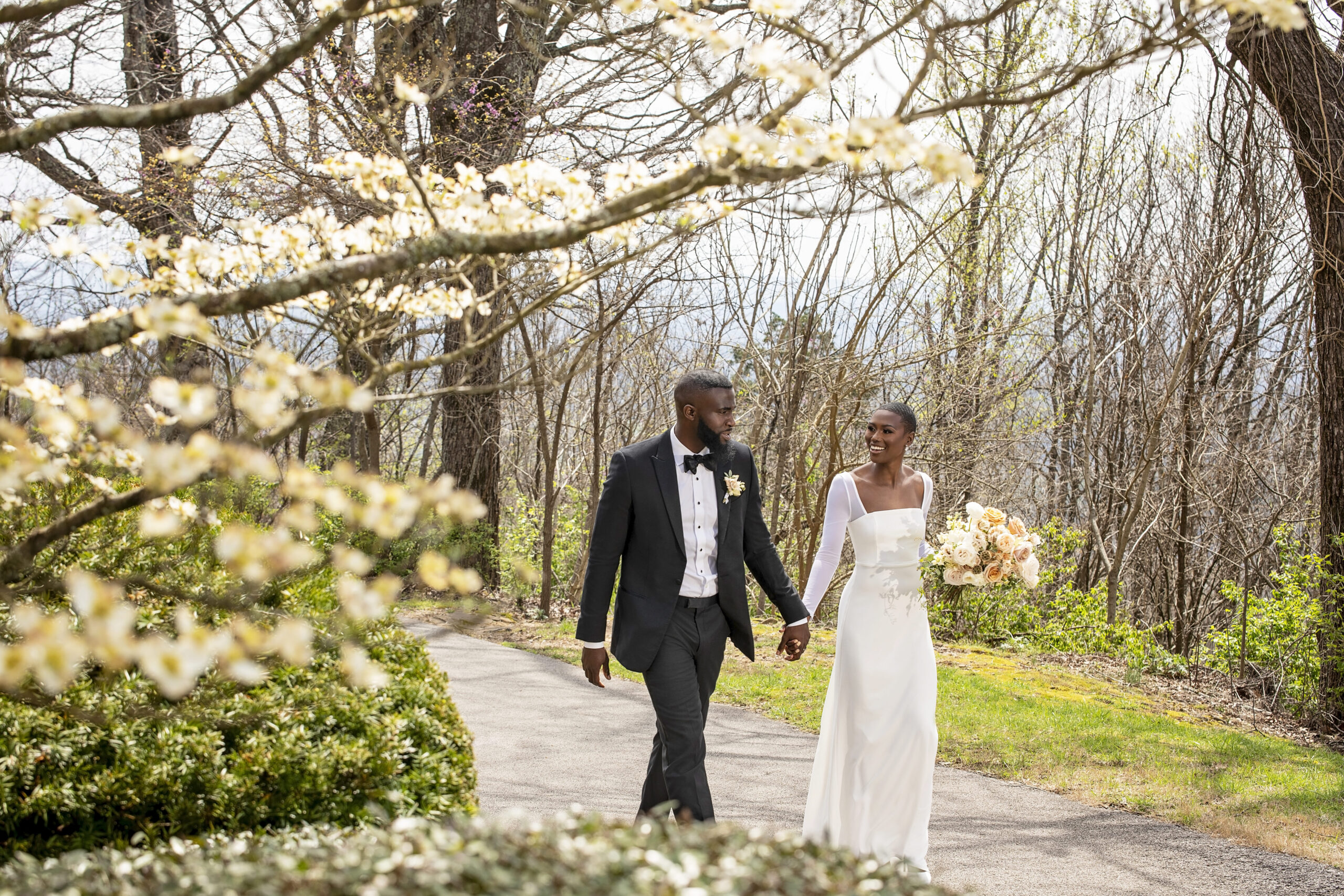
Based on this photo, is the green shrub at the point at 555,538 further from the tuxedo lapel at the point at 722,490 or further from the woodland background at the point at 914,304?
the tuxedo lapel at the point at 722,490

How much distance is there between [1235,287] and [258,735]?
1245 cm

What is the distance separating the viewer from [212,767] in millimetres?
3730

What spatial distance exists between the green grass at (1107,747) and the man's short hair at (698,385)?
3.58 m

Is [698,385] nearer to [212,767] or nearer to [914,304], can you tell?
[212,767]

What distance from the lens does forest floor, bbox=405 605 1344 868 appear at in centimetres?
620

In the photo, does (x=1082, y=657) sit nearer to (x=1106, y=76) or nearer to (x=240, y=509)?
(x=1106, y=76)

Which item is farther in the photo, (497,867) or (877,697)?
(877,697)

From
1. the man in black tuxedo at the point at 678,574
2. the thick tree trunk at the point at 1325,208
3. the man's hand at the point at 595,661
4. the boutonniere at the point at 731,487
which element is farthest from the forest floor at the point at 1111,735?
the boutonniere at the point at 731,487

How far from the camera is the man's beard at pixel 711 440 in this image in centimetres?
494

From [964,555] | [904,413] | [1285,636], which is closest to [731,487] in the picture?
[904,413]

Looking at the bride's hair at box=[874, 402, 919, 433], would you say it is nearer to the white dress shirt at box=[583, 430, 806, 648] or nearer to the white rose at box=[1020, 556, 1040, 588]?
the white dress shirt at box=[583, 430, 806, 648]

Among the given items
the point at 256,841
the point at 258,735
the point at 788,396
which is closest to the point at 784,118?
the point at 256,841

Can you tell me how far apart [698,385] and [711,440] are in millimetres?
267

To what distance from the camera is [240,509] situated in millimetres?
2676
